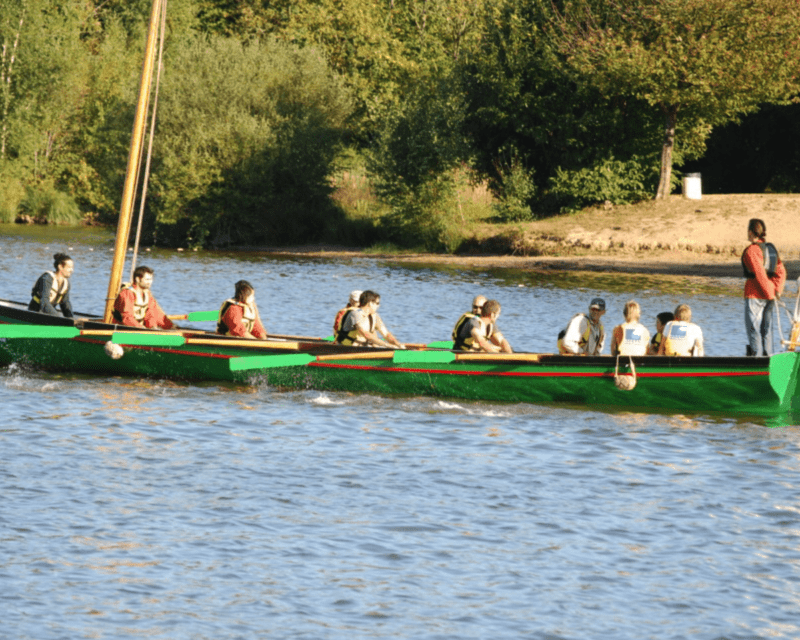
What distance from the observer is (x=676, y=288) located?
108 ft

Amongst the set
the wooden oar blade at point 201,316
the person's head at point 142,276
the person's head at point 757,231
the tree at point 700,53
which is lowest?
the wooden oar blade at point 201,316

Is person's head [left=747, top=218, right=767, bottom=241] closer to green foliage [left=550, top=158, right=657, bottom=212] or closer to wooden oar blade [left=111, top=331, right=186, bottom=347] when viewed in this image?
wooden oar blade [left=111, top=331, right=186, bottom=347]

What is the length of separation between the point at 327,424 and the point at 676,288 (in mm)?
20350

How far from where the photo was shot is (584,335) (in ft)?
49.3

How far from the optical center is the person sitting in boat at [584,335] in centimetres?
1495

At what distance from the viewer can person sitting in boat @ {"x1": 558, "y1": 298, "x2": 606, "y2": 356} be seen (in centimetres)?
1495

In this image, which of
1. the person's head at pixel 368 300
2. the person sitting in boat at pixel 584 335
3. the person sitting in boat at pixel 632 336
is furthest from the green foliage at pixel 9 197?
the person sitting in boat at pixel 632 336

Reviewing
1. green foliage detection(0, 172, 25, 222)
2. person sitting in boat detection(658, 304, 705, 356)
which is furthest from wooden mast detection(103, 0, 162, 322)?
green foliage detection(0, 172, 25, 222)

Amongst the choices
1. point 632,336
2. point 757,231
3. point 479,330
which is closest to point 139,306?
point 479,330

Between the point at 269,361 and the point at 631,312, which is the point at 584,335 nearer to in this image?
the point at 631,312

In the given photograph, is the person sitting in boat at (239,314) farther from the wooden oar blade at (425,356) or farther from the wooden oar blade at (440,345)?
the wooden oar blade at (440,345)

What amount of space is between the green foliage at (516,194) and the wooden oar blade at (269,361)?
28017mm

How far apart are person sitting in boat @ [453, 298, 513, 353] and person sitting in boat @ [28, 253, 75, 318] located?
589 centimetres

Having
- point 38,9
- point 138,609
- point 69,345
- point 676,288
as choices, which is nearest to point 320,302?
point 676,288
